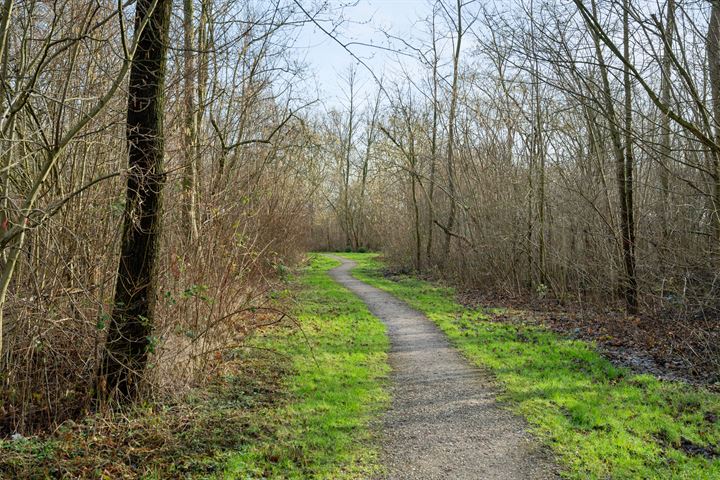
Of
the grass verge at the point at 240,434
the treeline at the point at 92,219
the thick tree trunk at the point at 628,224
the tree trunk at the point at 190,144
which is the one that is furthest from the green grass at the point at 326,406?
the thick tree trunk at the point at 628,224

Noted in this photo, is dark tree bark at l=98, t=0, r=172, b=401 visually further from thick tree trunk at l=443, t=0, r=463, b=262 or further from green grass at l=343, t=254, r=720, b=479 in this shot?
thick tree trunk at l=443, t=0, r=463, b=262

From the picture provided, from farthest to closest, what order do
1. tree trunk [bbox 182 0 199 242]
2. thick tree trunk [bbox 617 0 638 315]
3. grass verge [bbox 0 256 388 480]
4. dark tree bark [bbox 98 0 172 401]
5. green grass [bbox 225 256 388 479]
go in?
thick tree trunk [bbox 617 0 638 315], tree trunk [bbox 182 0 199 242], dark tree bark [bbox 98 0 172 401], green grass [bbox 225 256 388 479], grass verge [bbox 0 256 388 480]

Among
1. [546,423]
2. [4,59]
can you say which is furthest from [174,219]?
[546,423]

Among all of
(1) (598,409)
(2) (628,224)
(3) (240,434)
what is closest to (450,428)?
(1) (598,409)

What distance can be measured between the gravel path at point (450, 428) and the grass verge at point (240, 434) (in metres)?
0.29

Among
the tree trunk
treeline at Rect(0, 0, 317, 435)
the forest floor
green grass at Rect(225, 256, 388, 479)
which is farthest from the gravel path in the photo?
the tree trunk

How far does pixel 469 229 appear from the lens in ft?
56.6

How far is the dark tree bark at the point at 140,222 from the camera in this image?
533cm

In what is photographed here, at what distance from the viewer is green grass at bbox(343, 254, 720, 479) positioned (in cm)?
465

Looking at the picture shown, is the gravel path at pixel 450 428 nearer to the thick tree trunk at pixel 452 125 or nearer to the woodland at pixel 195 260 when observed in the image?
the woodland at pixel 195 260

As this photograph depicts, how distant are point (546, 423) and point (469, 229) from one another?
12.1 meters

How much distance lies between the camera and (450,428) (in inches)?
213

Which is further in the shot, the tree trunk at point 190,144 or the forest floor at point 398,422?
the tree trunk at point 190,144

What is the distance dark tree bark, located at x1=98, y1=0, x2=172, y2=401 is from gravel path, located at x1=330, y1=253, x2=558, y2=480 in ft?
9.36
